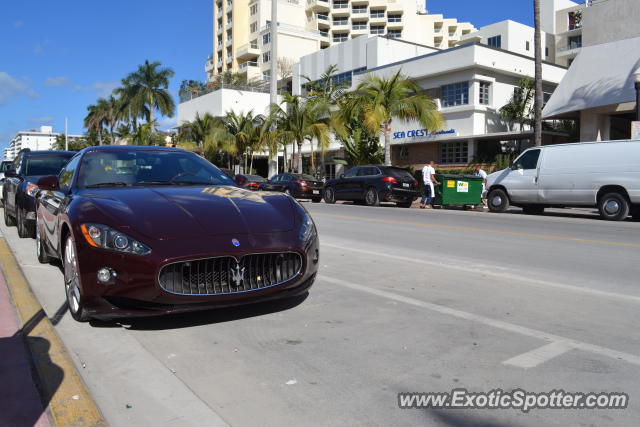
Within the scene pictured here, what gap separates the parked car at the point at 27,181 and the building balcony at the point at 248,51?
64.9 meters

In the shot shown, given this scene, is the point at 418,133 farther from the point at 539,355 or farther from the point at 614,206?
the point at 539,355

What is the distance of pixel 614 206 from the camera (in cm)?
1451

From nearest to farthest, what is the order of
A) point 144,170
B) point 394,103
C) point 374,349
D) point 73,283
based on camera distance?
point 374,349, point 73,283, point 144,170, point 394,103

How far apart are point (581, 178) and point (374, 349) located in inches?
522

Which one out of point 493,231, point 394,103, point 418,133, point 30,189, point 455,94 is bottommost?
point 493,231

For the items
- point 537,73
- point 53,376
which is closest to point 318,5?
point 537,73

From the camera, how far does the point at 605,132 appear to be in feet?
78.3

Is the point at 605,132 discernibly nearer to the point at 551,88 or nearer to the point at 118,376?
the point at 551,88

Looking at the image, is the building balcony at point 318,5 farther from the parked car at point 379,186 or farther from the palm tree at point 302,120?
the parked car at point 379,186

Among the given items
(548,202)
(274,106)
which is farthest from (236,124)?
(548,202)

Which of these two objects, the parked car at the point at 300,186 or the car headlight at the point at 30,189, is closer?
the car headlight at the point at 30,189

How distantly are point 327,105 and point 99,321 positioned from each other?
30196 millimetres

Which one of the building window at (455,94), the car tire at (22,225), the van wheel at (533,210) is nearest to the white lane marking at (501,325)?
the car tire at (22,225)

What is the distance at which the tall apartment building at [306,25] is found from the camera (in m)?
71.7
